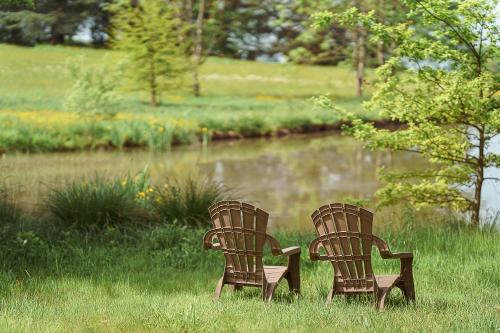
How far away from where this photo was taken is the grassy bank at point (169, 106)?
905 inches

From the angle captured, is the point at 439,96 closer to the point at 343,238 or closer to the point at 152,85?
the point at 343,238

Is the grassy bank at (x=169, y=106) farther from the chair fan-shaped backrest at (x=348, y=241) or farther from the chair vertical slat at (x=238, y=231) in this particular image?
the chair fan-shaped backrest at (x=348, y=241)

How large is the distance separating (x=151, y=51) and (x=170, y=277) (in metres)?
22.2

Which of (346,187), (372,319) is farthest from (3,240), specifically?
(346,187)

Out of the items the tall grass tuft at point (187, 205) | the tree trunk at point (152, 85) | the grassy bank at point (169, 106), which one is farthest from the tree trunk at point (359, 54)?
the tall grass tuft at point (187, 205)

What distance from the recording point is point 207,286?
25.4 feet

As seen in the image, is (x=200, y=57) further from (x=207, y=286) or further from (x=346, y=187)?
(x=207, y=286)

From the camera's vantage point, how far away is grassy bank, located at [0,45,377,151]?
2298 cm

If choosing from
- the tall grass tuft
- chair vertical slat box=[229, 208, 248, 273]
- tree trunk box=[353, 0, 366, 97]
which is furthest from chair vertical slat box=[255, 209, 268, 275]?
tree trunk box=[353, 0, 366, 97]

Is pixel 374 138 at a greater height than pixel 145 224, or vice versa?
pixel 374 138

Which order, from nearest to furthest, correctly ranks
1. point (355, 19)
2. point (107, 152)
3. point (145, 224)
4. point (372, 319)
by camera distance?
1. point (372, 319)
2. point (355, 19)
3. point (145, 224)
4. point (107, 152)

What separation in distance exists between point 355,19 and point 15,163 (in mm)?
12185

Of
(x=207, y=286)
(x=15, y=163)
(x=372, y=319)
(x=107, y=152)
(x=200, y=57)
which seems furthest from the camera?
(x=200, y=57)

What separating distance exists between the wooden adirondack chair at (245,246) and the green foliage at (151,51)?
22860mm
